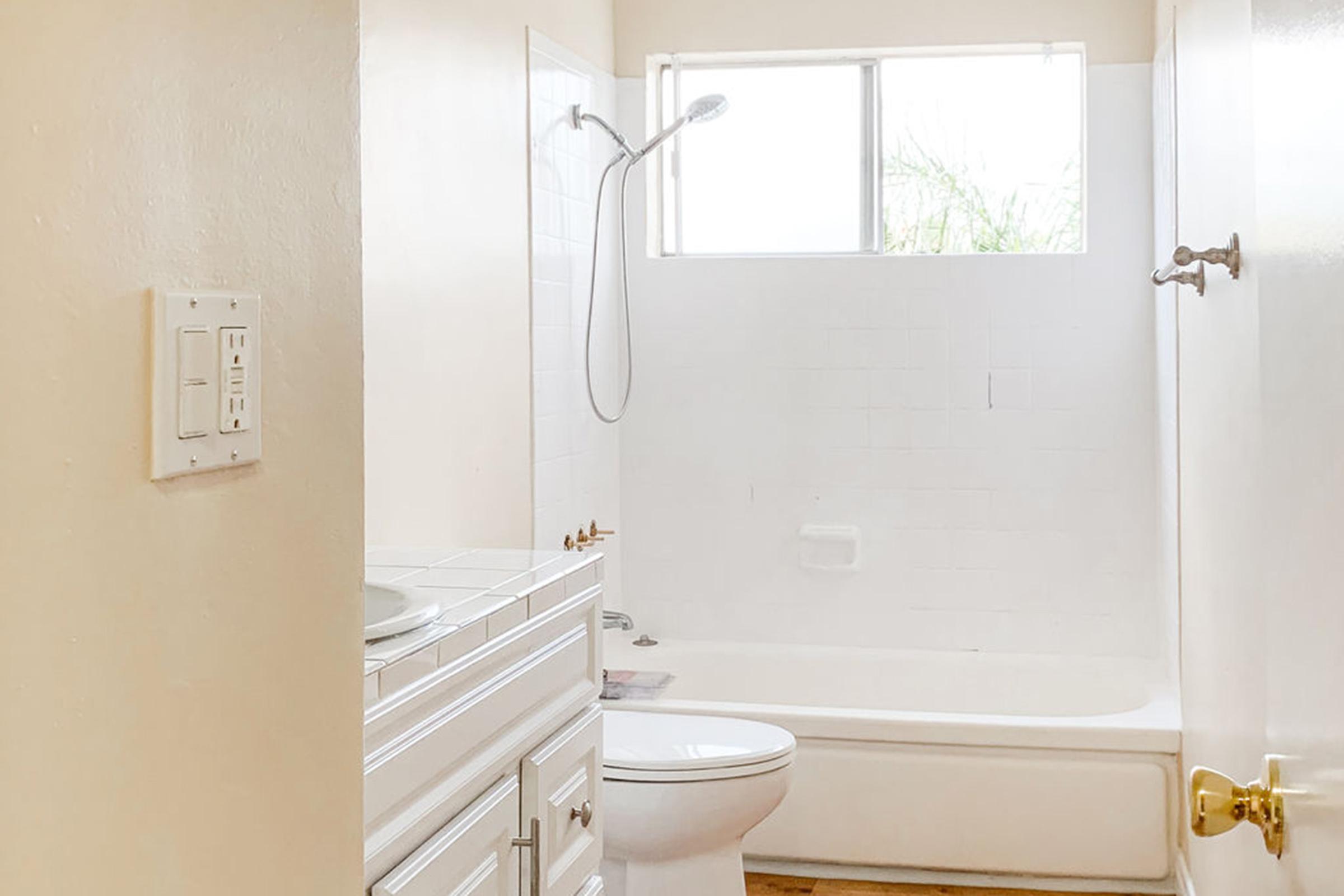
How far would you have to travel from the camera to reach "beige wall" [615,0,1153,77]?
4.05 meters

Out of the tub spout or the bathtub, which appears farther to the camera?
the tub spout

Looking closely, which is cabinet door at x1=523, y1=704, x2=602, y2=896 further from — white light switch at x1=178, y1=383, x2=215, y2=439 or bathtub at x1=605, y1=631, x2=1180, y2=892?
bathtub at x1=605, y1=631, x2=1180, y2=892

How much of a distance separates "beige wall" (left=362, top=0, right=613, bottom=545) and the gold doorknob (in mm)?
1838


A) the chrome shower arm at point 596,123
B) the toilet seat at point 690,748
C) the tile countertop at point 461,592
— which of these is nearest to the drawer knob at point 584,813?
the tile countertop at point 461,592

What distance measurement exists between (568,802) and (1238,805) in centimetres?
104

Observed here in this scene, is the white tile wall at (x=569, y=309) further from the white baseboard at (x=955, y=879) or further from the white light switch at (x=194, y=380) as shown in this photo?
the white light switch at (x=194, y=380)

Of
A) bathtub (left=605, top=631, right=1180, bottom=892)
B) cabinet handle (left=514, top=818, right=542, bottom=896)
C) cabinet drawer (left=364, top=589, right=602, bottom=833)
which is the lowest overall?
bathtub (left=605, top=631, right=1180, bottom=892)

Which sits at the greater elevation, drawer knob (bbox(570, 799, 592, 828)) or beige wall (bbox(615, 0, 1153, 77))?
beige wall (bbox(615, 0, 1153, 77))

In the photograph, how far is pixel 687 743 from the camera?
2998 mm

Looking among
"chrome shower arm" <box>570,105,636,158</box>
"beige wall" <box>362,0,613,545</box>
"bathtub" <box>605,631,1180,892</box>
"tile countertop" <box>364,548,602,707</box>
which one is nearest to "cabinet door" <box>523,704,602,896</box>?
"tile countertop" <box>364,548,602,707</box>

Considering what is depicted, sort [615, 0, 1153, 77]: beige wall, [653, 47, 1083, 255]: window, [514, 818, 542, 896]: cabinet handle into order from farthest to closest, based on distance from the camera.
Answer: [653, 47, 1083, 255]: window < [615, 0, 1153, 77]: beige wall < [514, 818, 542, 896]: cabinet handle

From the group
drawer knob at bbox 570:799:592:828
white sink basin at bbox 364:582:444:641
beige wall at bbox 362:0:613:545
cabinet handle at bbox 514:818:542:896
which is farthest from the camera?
beige wall at bbox 362:0:613:545

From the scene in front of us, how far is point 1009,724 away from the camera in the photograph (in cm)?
338

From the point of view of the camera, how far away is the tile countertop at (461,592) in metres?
1.48
